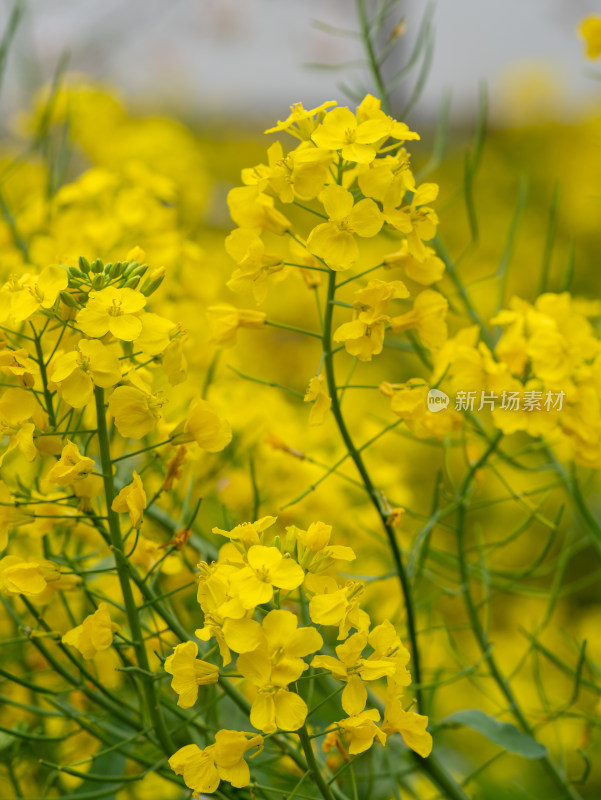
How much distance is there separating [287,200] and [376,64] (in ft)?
1.15

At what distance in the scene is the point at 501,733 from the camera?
0.59m

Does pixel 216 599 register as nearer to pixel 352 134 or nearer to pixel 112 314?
pixel 112 314

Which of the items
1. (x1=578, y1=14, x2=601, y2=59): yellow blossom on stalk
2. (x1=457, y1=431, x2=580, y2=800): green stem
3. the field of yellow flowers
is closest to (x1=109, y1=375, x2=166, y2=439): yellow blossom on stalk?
the field of yellow flowers

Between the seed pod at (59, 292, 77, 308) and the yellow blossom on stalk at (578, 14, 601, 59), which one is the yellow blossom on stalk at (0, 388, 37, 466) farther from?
the yellow blossom on stalk at (578, 14, 601, 59)

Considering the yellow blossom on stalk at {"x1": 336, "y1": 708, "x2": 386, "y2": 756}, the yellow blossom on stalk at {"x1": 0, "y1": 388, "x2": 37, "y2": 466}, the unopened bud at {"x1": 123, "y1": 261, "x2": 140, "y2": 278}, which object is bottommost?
the yellow blossom on stalk at {"x1": 336, "y1": 708, "x2": 386, "y2": 756}

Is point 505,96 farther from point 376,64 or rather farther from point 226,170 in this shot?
point 376,64

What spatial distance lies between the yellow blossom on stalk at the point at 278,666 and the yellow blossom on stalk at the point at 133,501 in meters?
0.10

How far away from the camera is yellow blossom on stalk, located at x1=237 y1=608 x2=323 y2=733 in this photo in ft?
1.31

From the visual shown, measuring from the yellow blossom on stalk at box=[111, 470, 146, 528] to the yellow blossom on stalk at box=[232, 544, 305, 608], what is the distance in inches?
3.1

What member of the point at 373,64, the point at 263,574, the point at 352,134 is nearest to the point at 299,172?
the point at 352,134

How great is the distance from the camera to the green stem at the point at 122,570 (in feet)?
1.57

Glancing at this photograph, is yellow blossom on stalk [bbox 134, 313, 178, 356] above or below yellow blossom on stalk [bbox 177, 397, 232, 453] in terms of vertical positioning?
above

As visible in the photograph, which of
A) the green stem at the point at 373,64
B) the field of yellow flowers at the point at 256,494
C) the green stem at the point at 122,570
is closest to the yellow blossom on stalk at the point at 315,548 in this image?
the field of yellow flowers at the point at 256,494

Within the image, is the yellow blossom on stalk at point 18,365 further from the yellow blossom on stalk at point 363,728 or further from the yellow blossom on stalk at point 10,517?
the yellow blossom on stalk at point 363,728
